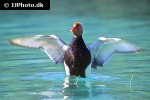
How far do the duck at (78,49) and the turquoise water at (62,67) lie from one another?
185 mm

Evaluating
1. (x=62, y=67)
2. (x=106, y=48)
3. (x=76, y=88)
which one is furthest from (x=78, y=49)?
(x=62, y=67)

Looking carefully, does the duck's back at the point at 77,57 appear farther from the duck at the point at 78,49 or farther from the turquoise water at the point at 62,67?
the turquoise water at the point at 62,67

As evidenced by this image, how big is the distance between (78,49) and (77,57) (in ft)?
0.41

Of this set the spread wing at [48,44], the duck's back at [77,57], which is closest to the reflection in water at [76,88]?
the duck's back at [77,57]

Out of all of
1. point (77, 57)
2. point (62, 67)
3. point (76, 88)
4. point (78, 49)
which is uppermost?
point (78, 49)

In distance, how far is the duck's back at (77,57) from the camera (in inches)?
418

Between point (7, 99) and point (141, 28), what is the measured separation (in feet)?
27.2

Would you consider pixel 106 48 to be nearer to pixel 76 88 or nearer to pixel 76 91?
pixel 76 88

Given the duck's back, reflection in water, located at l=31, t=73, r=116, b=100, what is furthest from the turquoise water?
the duck's back

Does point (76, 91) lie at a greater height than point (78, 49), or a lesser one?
lesser

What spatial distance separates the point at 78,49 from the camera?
10609 mm

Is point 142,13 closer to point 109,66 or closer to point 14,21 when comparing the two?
point 14,21

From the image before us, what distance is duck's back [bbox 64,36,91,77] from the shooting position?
1061 centimetres

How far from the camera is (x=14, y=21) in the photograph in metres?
18.5
